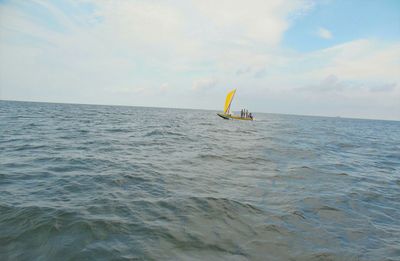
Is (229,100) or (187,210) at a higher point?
(229,100)

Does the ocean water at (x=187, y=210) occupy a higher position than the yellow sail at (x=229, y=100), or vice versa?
the yellow sail at (x=229, y=100)

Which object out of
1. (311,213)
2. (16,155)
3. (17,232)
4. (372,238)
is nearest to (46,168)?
(16,155)

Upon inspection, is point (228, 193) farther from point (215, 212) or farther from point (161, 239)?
point (161, 239)

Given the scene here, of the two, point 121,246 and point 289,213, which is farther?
point 289,213

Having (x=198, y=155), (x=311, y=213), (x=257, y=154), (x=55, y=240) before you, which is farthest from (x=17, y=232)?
(x=257, y=154)

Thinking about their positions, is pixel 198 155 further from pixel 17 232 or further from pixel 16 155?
pixel 17 232

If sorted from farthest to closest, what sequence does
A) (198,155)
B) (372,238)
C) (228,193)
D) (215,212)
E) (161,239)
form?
(198,155)
(228,193)
(215,212)
(372,238)
(161,239)

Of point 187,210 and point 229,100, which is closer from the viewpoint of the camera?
point 187,210

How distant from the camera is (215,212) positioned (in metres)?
6.57

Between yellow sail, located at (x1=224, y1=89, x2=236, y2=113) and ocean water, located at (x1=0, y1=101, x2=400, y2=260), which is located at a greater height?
yellow sail, located at (x1=224, y1=89, x2=236, y2=113)

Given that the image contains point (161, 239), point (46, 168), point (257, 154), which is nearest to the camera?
point (161, 239)

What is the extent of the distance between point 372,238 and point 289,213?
187 centimetres

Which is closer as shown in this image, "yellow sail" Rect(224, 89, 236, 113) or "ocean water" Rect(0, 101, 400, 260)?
"ocean water" Rect(0, 101, 400, 260)

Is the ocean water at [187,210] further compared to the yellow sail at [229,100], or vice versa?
the yellow sail at [229,100]
